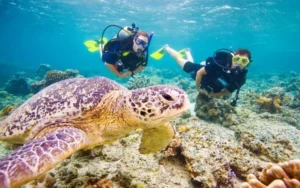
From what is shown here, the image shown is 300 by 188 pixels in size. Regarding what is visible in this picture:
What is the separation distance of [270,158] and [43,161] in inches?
142

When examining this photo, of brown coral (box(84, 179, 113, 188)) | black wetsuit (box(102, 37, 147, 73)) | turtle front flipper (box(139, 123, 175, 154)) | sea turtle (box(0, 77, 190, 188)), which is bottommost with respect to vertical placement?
brown coral (box(84, 179, 113, 188))

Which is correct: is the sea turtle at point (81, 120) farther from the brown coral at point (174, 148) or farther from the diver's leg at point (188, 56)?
the diver's leg at point (188, 56)

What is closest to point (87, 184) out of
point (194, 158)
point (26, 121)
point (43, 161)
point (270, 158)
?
point (43, 161)

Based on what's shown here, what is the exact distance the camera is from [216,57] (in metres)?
5.98

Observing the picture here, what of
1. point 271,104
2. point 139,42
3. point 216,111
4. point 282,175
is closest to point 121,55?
point 139,42

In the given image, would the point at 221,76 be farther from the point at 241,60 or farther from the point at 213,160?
the point at 213,160

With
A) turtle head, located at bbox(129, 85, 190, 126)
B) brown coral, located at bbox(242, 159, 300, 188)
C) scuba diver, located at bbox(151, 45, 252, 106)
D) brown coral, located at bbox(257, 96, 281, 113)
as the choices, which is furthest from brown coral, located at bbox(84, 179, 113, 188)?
brown coral, located at bbox(257, 96, 281, 113)

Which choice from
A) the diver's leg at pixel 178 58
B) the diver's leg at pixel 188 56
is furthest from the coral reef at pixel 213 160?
the diver's leg at pixel 188 56

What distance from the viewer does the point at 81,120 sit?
103 inches

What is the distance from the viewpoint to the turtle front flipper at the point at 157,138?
114 inches

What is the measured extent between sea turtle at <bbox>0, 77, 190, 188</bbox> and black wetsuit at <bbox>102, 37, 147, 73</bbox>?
2.79 m

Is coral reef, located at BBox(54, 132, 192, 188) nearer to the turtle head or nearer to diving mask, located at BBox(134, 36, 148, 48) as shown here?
the turtle head

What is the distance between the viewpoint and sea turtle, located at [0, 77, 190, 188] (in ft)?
5.92

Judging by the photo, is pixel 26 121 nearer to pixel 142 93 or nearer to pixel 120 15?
pixel 142 93
